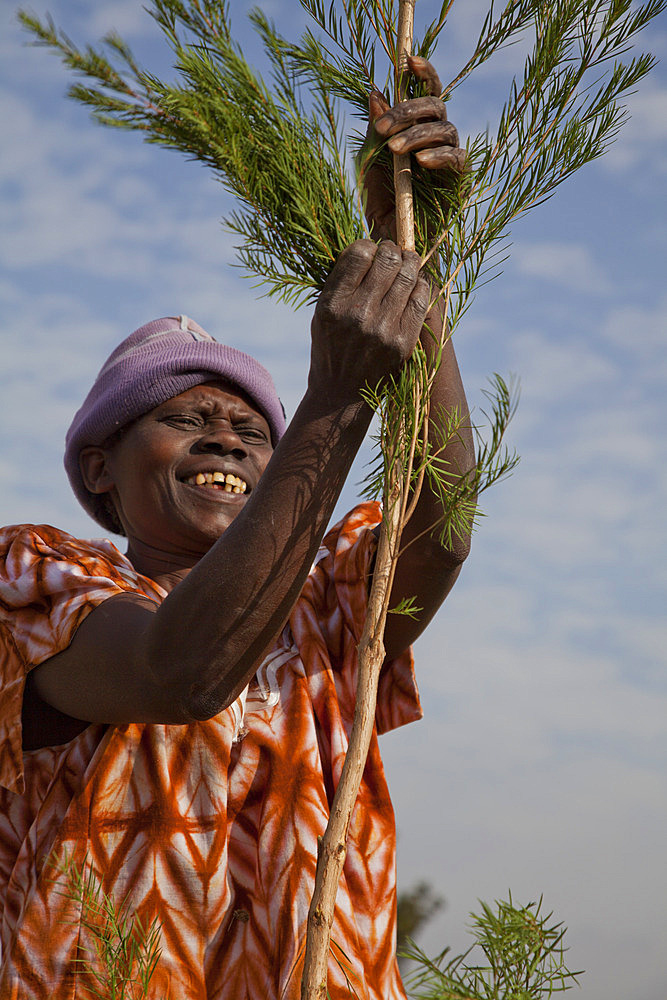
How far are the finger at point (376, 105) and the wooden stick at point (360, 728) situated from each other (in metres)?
0.16

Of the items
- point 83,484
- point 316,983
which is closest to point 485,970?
point 316,983

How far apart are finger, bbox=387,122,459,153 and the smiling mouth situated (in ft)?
3.95

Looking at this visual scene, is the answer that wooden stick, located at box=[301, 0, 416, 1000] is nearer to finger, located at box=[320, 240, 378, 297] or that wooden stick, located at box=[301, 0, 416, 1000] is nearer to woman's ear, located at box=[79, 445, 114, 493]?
finger, located at box=[320, 240, 378, 297]

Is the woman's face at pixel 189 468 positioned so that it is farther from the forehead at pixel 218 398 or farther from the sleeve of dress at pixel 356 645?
the sleeve of dress at pixel 356 645

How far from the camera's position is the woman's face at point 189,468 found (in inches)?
109

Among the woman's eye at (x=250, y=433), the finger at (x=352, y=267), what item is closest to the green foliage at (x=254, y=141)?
the finger at (x=352, y=267)

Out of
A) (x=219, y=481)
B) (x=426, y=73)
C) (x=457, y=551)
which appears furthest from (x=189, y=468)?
(x=426, y=73)

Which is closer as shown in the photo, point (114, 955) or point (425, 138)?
point (114, 955)

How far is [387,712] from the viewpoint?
2604 mm

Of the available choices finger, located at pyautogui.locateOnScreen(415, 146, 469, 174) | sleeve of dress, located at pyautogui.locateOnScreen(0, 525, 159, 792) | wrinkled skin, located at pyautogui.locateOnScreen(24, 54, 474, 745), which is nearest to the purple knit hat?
sleeve of dress, located at pyautogui.locateOnScreen(0, 525, 159, 792)

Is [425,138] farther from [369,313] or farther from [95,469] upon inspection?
[95,469]

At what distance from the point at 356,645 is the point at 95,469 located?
107 centimetres

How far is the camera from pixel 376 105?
192cm

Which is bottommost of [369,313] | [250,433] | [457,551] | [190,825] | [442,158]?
[190,825]
